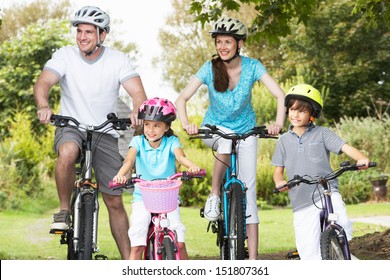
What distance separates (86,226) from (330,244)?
1.87 metres

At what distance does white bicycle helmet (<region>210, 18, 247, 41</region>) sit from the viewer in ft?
22.1

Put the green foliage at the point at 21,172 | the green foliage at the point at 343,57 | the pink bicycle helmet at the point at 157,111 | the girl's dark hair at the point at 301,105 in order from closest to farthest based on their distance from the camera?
the pink bicycle helmet at the point at 157,111 → the girl's dark hair at the point at 301,105 → the green foliage at the point at 21,172 → the green foliage at the point at 343,57

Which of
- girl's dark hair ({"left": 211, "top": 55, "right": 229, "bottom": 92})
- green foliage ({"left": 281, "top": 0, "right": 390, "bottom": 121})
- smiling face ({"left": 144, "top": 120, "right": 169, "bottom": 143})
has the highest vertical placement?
green foliage ({"left": 281, "top": 0, "right": 390, "bottom": 121})

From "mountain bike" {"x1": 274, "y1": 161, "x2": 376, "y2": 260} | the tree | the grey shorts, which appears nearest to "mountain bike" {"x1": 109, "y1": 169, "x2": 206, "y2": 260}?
"mountain bike" {"x1": 274, "y1": 161, "x2": 376, "y2": 260}

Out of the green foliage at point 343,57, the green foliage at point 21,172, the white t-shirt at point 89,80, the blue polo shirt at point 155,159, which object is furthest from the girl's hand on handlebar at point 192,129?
the green foliage at point 343,57

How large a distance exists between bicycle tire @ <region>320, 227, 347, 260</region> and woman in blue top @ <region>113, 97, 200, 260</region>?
101 centimetres

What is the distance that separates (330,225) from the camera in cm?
560

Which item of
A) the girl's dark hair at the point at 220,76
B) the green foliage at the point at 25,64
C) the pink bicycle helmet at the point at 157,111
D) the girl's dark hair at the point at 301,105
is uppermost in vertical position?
the green foliage at the point at 25,64

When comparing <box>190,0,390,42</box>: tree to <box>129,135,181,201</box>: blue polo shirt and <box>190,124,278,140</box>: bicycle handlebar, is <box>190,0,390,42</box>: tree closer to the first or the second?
<box>190,124,278,140</box>: bicycle handlebar

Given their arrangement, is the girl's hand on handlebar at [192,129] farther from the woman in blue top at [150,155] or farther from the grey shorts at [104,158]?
the grey shorts at [104,158]

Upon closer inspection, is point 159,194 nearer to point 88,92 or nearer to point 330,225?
point 330,225

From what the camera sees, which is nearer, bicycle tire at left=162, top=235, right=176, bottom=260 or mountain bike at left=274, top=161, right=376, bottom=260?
bicycle tire at left=162, top=235, right=176, bottom=260

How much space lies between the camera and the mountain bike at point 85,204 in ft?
20.4

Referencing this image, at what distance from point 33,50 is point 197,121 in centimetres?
599
